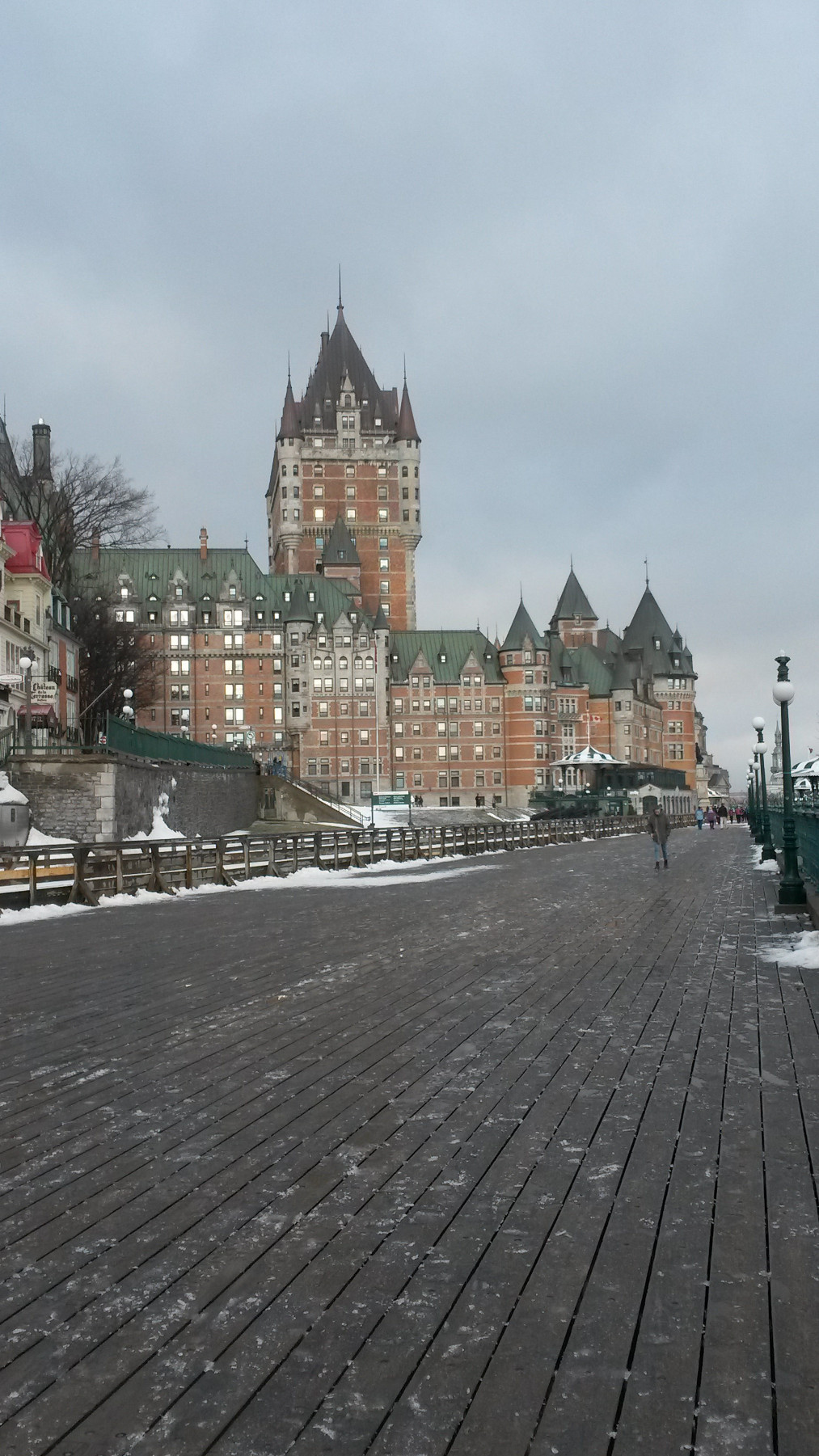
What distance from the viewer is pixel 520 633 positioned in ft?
386

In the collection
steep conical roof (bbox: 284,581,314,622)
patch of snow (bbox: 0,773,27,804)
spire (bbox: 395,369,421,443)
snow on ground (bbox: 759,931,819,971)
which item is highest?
spire (bbox: 395,369,421,443)

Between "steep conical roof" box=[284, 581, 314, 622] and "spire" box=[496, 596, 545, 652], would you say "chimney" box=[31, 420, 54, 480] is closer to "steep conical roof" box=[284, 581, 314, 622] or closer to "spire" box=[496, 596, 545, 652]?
"steep conical roof" box=[284, 581, 314, 622]

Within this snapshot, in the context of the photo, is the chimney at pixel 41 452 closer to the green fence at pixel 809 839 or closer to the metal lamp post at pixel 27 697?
the metal lamp post at pixel 27 697

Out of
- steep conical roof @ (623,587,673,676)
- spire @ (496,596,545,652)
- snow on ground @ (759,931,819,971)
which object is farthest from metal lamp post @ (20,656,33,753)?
steep conical roof @ (623,587,673,676)

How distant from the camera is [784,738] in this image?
63.8ft

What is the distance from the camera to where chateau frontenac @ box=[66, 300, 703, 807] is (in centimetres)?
10456

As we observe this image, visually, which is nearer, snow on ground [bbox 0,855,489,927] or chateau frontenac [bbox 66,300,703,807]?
snow on ground [bbox 0,855,489,927]

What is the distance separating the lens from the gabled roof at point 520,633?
385 feet

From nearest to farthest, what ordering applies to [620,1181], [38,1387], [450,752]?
[38,1387] → [620,1181] → [450,752]

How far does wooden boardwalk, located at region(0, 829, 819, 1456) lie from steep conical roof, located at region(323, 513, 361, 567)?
11166 cm

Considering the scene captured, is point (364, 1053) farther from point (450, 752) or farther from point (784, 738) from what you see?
point (450, 752)

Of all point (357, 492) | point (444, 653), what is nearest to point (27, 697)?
point (444, 653)

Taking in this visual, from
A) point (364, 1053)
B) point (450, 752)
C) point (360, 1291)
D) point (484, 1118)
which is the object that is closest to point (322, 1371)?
point (360, 1291)

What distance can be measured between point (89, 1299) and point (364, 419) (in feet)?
425
